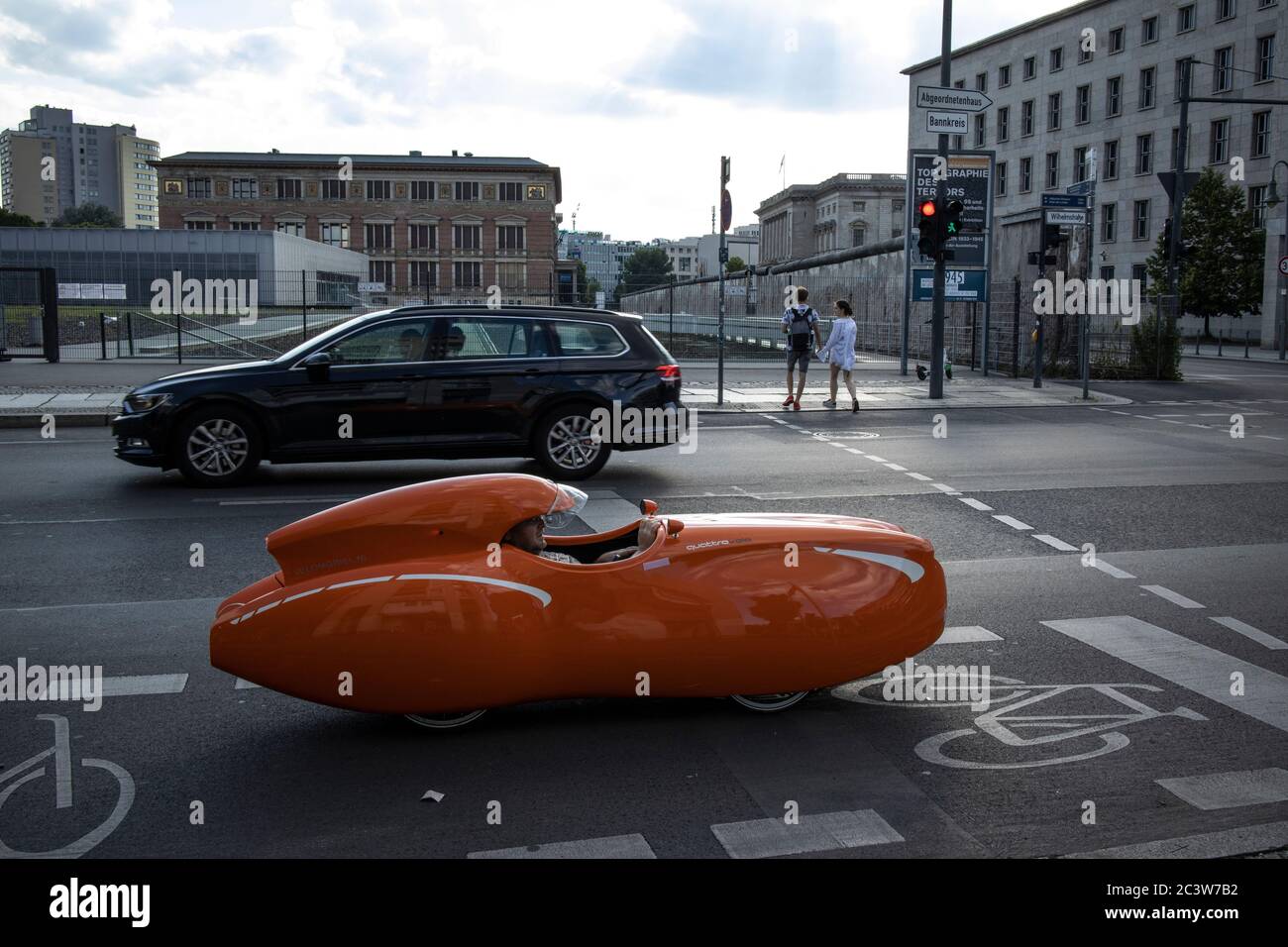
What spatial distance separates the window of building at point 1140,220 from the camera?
6531 centimetres

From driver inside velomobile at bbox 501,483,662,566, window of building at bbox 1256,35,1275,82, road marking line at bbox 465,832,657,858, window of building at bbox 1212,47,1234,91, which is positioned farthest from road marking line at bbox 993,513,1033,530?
window of building at bbox 1212,47,1234,91

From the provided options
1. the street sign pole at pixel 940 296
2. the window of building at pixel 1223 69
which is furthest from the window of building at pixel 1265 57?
the street sign pole at pixel 940 296

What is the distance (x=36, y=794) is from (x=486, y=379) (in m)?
7.57

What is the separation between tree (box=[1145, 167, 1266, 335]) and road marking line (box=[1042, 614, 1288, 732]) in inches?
2031

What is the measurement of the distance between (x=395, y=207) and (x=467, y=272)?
28.6 feet

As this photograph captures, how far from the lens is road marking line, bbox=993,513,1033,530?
366 inches

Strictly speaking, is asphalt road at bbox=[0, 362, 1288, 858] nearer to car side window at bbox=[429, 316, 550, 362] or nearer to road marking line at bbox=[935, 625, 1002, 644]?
Result: road marking line at bbox=[935, 625, 1002, 644]

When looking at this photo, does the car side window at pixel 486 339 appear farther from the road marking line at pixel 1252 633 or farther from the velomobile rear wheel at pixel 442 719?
the velomobile rear wheel at pixel 442 719

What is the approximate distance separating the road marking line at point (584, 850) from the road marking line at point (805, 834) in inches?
10.9

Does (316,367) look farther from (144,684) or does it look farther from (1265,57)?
(1265,57)

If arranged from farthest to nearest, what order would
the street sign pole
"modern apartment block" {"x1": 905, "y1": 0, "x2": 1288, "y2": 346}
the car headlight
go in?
"modern apartment block" {"x1": 905, "y1": 0, "x2": 1288, "y2": 346}, the street sign pole, the car headlight

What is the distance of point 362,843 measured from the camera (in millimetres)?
3766
